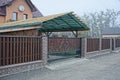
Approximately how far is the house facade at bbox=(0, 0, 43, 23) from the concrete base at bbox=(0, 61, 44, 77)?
1603 centimetres

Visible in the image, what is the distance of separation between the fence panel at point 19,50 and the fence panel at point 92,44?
7.09 metres

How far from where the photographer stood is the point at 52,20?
51.1 ft

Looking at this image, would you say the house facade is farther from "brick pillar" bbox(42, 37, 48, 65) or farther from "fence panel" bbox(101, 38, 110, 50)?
"brick pillar" bbox(42, 37, 48, 65)

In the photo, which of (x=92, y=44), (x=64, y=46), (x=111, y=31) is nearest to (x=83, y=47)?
(x=92, y=44)

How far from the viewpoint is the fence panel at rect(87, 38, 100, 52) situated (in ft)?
59.4

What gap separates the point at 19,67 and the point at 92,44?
31.9 ft

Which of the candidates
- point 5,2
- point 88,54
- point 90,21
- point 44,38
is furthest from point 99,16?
point 44,38

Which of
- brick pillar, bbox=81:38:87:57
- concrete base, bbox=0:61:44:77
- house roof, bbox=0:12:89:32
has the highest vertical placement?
house roof, bbox=0:12:89:32

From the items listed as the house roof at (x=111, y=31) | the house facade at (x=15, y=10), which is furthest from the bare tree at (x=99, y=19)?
the house facade at (x=15, y=10)

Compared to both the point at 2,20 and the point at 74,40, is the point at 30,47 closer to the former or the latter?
the point at 74,40

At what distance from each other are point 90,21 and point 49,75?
58355mm

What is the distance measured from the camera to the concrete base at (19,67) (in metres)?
9.83

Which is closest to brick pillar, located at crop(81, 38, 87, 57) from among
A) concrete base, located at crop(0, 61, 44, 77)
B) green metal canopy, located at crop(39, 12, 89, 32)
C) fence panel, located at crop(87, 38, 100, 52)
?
fence panel, located at crop(87, 38, 100, 52)

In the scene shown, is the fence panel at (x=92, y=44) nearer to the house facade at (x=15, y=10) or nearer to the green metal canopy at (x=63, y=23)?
the green metal canopy at (x=63, y=23)
